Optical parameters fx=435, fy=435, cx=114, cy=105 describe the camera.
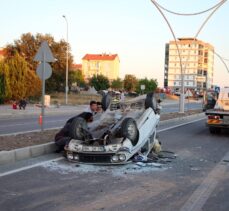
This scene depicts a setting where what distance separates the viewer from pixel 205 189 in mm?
6969

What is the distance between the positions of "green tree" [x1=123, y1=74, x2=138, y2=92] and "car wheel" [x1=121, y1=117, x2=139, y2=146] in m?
98.5

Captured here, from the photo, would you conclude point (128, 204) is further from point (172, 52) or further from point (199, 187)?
point (172, 52)

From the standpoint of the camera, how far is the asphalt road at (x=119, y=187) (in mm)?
5863

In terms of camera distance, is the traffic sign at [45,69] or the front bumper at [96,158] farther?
the traffic sign at [45,69]

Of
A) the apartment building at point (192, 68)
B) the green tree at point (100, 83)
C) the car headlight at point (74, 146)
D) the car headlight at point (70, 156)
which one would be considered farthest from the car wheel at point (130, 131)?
the apartment building at point (192, 68)

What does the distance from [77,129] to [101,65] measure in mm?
157997

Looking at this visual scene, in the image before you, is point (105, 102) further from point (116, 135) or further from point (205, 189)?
point (205, 189)

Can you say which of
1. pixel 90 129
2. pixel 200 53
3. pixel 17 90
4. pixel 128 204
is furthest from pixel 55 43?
pixel 200 53

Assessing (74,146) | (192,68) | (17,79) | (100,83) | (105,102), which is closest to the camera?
(74,146)

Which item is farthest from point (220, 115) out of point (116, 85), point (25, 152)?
point (116, 85)

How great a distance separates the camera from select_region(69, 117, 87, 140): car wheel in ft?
30.1

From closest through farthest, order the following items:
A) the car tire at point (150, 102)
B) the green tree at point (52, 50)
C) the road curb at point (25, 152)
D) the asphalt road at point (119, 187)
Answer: the asphalt road at point (119, 187)
the road curb at point (25, 152)
the car tire at point (150, 102)
the green tree at point (52, 50)

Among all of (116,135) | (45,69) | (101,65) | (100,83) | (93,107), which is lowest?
(116,135)

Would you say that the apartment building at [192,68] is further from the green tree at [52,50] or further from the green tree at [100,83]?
the green tree at [52,50]
